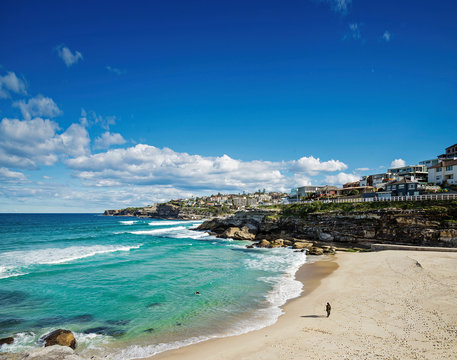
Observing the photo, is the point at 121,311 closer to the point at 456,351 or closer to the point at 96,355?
the point at 96,355

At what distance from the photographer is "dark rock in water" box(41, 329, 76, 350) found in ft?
42.1

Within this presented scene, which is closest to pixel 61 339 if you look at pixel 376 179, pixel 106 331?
pixel 106 331

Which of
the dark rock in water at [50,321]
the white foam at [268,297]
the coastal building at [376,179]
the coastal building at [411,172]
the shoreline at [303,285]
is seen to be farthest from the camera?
the coastal building at [376,179]

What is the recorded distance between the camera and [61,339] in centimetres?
1294

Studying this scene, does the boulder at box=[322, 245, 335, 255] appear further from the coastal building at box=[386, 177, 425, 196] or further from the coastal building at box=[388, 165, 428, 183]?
the coastal building at box=[388, 165, 428, 183]

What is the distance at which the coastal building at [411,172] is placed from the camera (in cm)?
7244

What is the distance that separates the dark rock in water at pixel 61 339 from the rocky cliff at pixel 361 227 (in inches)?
1446

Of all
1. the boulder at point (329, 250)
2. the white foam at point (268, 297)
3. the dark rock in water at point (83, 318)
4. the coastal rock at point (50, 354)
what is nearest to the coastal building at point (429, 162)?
the boulder at point (329, 250)

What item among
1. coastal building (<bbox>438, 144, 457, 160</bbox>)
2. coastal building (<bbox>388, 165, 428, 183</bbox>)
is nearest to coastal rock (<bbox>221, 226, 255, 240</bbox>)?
coastal building (<bbox>388, 165, 428, 183</bbox>)

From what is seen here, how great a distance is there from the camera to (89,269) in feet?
96.6

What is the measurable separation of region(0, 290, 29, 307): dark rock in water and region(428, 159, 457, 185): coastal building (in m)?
76.1

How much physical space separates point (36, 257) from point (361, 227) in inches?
1964

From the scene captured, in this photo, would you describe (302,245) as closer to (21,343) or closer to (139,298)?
(139,298)

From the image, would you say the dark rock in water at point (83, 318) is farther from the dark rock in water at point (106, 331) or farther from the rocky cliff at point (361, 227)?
the rocky cliff at point (361, 227)
